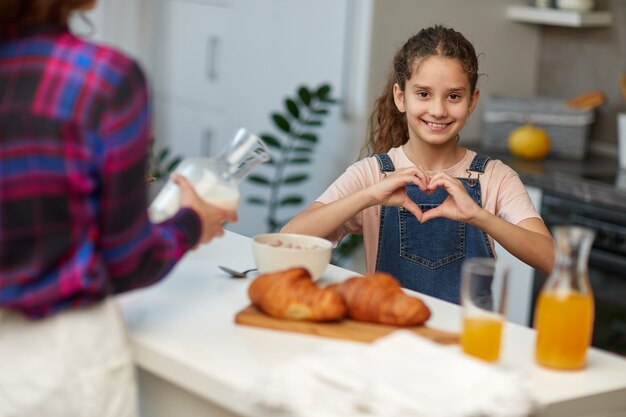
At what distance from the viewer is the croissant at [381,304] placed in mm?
1611

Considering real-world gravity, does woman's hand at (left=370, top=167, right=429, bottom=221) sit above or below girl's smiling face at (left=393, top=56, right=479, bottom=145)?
below

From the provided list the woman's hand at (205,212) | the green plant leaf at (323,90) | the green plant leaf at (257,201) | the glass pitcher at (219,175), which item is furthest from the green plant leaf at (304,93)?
the woman's hand at (205,212)

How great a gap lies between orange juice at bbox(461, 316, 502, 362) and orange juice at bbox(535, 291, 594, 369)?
7 centimetres

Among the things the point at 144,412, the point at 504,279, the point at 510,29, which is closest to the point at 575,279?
the point at 504,279

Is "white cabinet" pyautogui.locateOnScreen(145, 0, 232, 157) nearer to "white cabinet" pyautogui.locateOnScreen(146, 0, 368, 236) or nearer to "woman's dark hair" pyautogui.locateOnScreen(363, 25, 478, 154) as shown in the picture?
"white cabinet" pyautogui.locateOnScreen(146, 0, 368, 236)

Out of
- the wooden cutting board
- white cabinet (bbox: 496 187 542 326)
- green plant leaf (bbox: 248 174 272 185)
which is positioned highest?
the wooden cutting board

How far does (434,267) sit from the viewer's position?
2371 millimetres

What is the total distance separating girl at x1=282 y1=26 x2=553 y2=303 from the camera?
7.54 ft

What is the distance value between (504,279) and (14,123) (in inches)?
26.3

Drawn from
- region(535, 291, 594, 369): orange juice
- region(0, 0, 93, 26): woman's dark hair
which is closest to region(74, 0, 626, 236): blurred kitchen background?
region(535, 291, 594, 369): orange juice

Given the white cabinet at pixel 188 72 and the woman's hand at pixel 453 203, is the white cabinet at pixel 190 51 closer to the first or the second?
the white cabinet at pixel 188 72

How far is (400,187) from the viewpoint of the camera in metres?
2.15

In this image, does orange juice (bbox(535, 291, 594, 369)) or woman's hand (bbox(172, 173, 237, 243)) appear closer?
orange juice (bbox(535, 291, 594, 369))

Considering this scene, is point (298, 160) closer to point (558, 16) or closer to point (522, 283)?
point (522, 283)
